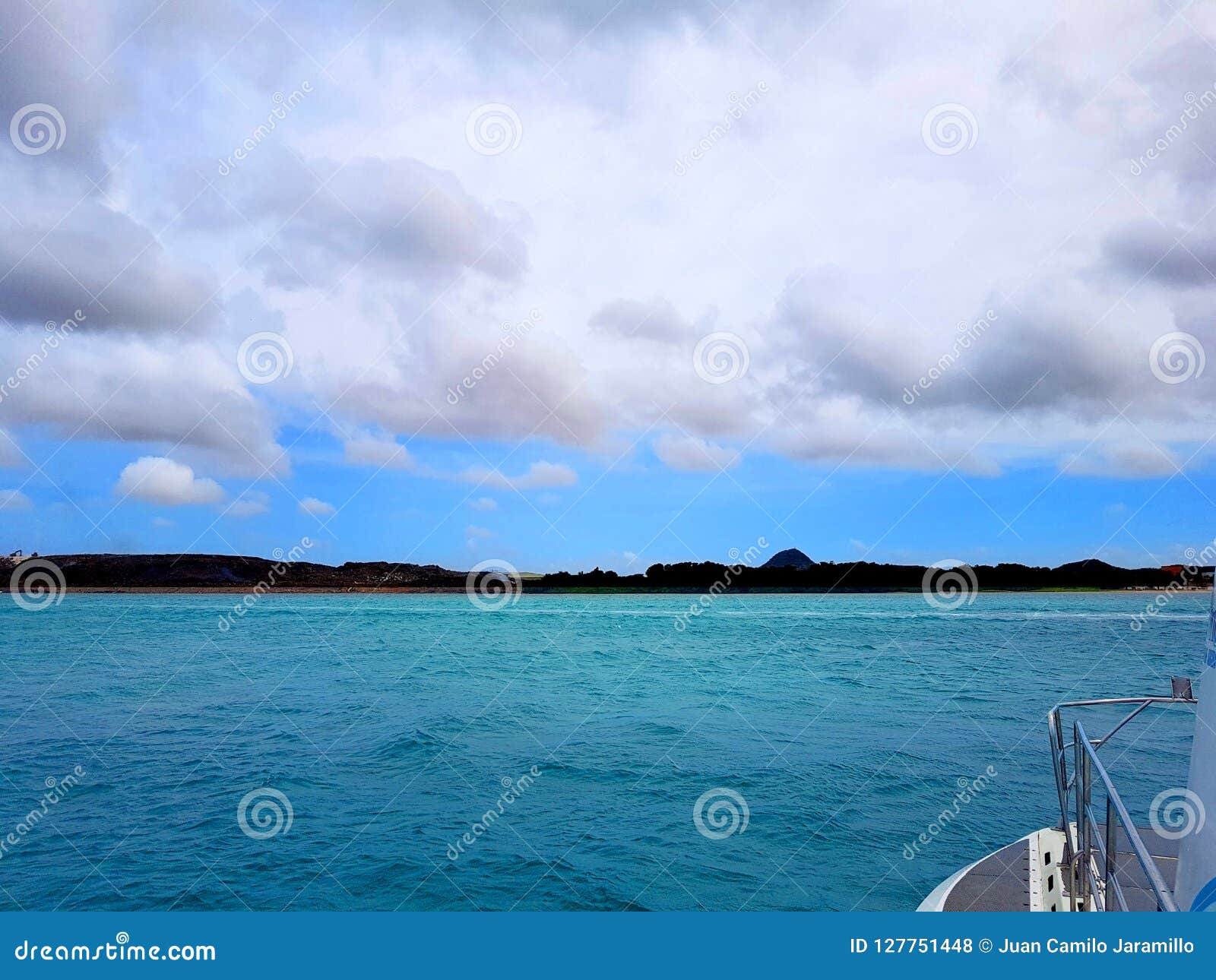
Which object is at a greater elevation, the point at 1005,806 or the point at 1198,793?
the point at 1005,806

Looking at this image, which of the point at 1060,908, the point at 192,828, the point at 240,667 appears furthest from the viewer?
the point at 240,667

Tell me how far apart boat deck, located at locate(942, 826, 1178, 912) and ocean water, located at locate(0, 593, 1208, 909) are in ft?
9.29

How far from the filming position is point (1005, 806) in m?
11.8

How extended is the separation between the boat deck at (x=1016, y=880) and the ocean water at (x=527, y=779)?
2833mm

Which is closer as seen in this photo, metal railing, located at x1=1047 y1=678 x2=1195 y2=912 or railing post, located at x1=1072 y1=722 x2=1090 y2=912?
metal railing, located at x1=1047 y1=678 x2=1195 y2=912

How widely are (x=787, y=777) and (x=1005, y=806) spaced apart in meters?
3.46

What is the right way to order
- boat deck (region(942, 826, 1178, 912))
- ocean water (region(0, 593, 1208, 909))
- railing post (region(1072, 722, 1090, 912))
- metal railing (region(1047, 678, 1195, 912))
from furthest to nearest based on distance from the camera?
ocean water (region(0, 593, 1208, 909)) → boat deck (region(942, 826, 1178, 912)) → railing post (region(1072, 722, 1090, 912)) → metal railing (region(1047, 678, 1195, 912))

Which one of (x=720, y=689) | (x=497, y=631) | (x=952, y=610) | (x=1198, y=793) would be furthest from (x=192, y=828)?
(x=952, y=610)

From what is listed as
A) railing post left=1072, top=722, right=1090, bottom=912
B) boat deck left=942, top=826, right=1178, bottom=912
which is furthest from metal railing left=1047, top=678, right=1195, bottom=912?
boat deck left=942, top=826, right=1178, bottom=912

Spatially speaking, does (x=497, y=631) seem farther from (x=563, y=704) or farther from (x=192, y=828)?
(x=192, y=828)

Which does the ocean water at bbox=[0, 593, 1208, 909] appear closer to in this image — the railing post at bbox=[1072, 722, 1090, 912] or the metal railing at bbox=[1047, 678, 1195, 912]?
the metal railing at bbox=[1047, 678, 1195, 912]

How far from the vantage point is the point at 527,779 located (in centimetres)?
1389

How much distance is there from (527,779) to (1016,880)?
9.52 meters

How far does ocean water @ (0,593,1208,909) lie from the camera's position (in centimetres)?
909
